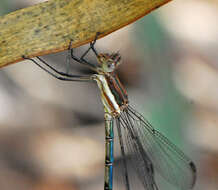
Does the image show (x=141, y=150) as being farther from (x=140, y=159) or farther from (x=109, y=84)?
(x=109, y=84)

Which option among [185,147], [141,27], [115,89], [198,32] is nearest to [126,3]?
[115,89]

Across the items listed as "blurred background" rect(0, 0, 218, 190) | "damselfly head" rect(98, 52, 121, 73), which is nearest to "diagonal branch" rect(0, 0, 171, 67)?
"damselfly head" rect(98, 52, 121, 73)

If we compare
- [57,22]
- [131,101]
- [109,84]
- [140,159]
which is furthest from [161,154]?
[57,22]

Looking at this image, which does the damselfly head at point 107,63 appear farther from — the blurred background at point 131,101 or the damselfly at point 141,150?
the blurred background at point 131,101

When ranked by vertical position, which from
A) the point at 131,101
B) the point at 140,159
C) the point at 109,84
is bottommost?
the point at 140,159

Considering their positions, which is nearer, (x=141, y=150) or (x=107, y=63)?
(x=107, y=63)

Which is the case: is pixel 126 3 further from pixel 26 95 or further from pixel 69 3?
pixel 26 95

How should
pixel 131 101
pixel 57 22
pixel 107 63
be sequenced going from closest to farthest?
1. pixel 57 22
2. pixel 107 63
3. pixel 131 101
